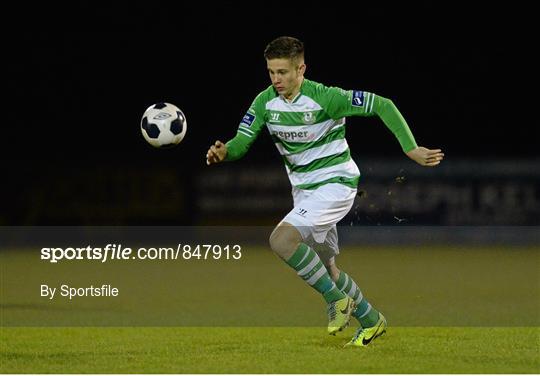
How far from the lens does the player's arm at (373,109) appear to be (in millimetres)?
6352

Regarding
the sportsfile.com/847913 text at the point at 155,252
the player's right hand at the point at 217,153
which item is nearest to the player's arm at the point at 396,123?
the player's right hand at the point at 217,153

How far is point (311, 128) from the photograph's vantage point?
6512 mm

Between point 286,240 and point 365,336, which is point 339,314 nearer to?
point 365,336

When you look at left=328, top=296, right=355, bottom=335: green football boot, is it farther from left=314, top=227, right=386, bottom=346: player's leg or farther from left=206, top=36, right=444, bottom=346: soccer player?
left=314, top=227, right=386, bottom=346: player's leg

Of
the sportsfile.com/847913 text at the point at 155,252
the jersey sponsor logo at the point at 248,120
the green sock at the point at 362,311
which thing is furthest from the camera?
the sportsfile.com/847913 text at the point at 155,252

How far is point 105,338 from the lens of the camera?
23.5 ft

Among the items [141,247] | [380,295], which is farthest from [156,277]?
[141,247]

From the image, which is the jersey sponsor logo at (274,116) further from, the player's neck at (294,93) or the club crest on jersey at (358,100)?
the club crest on jersey at (358,100)

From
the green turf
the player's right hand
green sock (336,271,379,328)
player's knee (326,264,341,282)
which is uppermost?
the player's right hand

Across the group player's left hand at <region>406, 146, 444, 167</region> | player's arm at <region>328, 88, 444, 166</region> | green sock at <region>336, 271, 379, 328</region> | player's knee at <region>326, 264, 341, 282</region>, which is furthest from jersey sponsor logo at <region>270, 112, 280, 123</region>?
green sock at <region>336, 271, 379, 328</region>

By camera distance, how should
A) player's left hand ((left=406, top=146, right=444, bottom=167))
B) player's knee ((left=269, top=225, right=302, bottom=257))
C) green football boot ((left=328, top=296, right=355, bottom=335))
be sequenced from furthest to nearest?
green football boot ((left=328, top=296, right=355, bottom=335))
player's knee ((left=269, top=225, right=302, bottom=257))
player's left hand ((left=406, top=146, right=444, bottom=167))

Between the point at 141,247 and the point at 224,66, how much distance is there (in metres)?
3.44

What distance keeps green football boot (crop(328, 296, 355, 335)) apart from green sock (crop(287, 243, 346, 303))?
33mm

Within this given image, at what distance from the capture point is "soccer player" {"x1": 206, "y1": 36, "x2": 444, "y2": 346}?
6.33m
